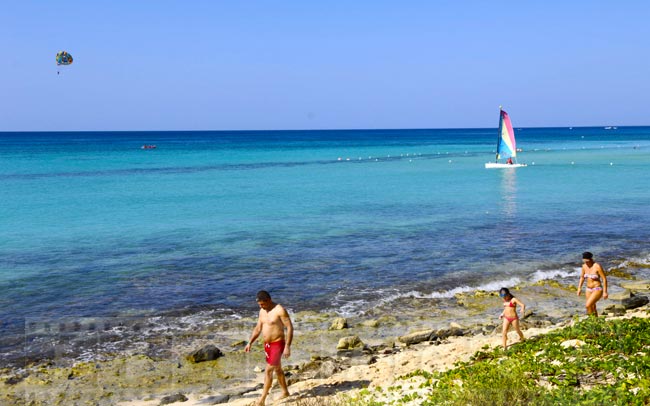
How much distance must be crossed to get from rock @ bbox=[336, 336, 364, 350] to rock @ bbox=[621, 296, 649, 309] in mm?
7787

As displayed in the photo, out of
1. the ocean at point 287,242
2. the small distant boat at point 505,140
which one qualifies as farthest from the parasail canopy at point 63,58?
the small distant boat at point 505,140

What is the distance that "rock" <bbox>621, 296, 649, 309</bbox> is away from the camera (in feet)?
56.5

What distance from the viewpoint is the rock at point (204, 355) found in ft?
47.3

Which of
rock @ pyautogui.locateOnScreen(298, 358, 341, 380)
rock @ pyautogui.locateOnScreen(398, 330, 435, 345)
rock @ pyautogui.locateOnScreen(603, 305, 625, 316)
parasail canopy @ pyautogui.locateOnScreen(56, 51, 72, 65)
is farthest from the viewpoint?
parasail canopy @ pyautogui.locateOnScreen(56, 51, 72, 65)

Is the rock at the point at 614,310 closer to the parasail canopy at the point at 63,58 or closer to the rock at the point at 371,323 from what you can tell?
the rock at the point at 371,323

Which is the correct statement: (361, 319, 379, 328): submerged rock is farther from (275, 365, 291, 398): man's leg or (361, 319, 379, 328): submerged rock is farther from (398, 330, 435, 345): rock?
(275, 365, 291, 398): man's leg

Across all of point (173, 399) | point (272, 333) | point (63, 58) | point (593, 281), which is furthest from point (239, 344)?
point (63, 58)

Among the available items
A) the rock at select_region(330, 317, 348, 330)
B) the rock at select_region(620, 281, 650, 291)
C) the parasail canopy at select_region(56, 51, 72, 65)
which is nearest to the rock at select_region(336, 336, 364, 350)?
the rock at select_region(330, 317, 348, 330)

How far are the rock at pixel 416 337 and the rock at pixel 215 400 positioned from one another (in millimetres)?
4938

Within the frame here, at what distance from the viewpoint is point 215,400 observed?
12172 millimetres

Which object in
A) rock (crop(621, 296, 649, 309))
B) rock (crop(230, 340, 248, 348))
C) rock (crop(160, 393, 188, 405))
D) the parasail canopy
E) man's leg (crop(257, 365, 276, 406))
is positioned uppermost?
the parasail canopy

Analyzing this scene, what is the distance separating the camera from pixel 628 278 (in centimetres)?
2173

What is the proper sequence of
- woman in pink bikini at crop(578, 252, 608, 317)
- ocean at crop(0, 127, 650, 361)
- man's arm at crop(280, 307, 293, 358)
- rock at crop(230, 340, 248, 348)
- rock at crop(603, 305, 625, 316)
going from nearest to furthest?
1. man's arm at crop(280, 307, 293, 358)
2. woman in pink bikini at crop(578, 252, 608, 317)
3. rock at crop(230, 340, 248, 348)
4. rock at crop(603, 305, 625, 316)
5. ocean at crop(0, 127, 650, 361)

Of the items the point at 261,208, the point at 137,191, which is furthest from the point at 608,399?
the point at 137,191
